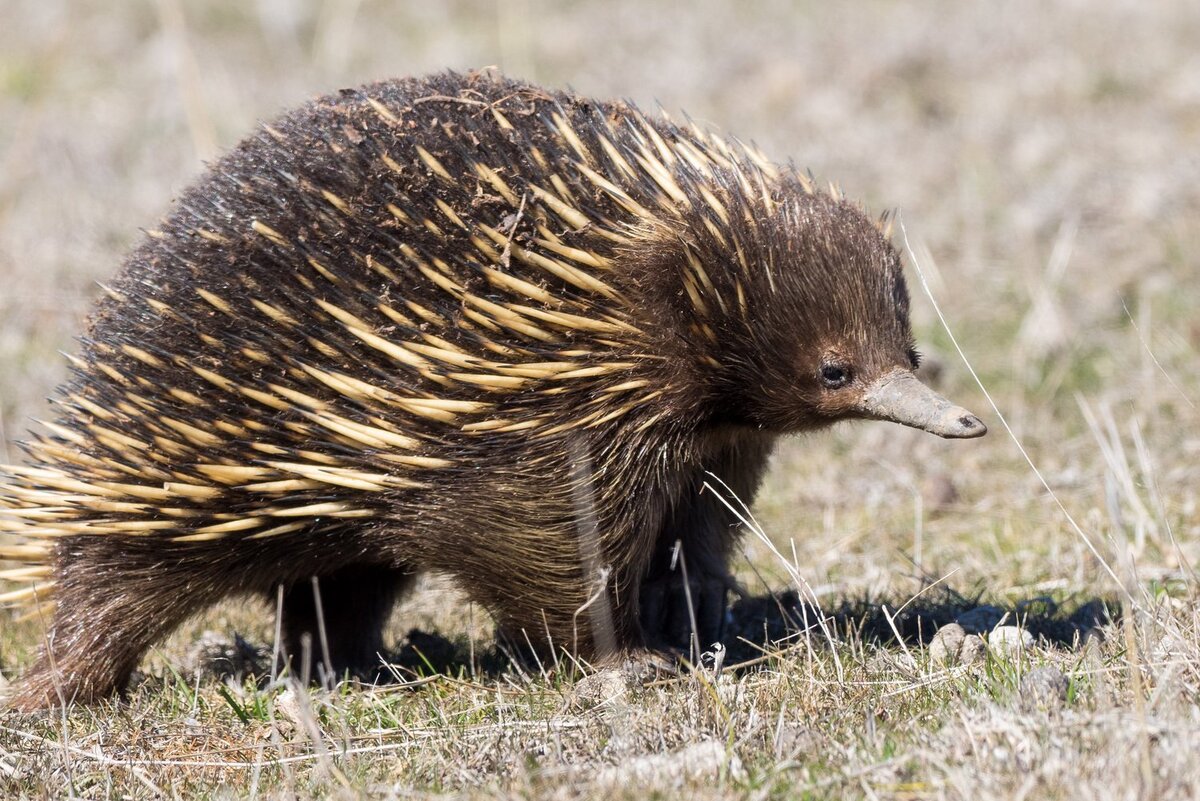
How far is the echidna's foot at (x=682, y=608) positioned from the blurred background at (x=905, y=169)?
0.73 m

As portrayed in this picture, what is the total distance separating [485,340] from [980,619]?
1.82m

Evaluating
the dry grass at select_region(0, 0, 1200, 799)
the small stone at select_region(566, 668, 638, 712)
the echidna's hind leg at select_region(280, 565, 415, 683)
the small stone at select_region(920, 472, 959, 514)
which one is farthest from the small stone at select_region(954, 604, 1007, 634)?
the echidna's hind leg at select_region(280, 565, 415, 683)

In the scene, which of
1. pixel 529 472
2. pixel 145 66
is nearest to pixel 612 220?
pixel 529 472

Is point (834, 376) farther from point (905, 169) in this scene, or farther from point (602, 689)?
point (905, 169)

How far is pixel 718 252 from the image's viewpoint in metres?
4.05

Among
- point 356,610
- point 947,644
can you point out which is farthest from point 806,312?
point 356,610

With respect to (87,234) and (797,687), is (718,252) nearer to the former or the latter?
(797,687)

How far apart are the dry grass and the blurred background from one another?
0.03 meters

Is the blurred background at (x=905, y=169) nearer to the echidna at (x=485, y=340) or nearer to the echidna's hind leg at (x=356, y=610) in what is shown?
the echidna at (x=485, y=340)

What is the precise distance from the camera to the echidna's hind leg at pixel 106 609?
176 inches

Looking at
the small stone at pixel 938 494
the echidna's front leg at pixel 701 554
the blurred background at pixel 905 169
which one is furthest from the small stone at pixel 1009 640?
the small stone at pixel 938 494

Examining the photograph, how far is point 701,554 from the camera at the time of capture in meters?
4.75

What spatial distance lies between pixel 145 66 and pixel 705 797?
12421 millimetres

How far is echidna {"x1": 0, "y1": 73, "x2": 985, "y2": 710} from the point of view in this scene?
3.98 metres
